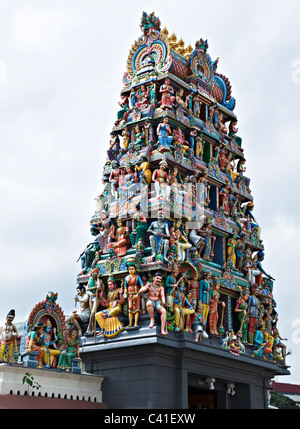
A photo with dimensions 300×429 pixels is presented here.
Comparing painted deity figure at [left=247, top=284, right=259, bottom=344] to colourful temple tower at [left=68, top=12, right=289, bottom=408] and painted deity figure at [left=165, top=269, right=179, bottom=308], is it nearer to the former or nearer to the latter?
colourful temple tower at [left=68, top=12, right=289, bottom=408]

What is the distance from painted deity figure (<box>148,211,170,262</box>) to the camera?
26.7 m

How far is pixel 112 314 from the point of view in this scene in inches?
1058

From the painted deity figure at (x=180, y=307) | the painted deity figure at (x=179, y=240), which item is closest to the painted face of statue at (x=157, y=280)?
the painted deity figure at (x=180, y=307)

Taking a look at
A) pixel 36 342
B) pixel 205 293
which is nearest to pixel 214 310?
pixel 205 293

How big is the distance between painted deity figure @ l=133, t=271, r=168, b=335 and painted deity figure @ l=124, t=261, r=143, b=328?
0.77 ft

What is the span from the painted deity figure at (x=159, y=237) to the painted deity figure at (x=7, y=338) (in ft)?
21.5

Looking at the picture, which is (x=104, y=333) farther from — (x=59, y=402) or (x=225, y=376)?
(x=225, y=376)

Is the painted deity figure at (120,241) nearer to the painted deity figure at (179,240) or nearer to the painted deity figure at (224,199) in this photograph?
the painted deity figure at (179,240)

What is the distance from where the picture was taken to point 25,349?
79.8ft

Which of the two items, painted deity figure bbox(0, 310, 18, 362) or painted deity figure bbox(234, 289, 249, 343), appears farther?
painted deity figure bbox(234, 289, 249, 343)

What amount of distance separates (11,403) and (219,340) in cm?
1004

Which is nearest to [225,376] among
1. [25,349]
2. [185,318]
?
[185,318]

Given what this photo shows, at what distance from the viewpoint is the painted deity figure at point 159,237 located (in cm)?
2667

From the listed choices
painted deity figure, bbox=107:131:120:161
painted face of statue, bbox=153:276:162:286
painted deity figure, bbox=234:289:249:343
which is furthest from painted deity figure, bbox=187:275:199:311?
painted deity figure, bbox=107:131:120:161
